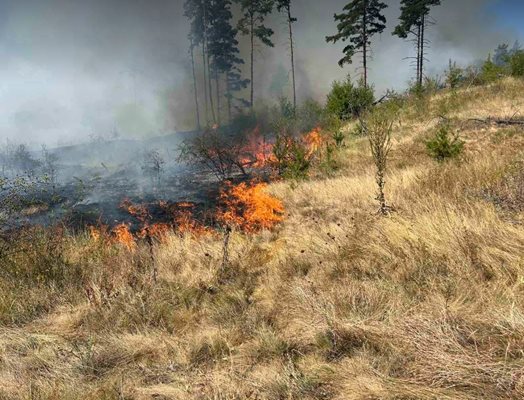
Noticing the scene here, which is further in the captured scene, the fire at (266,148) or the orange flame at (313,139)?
the orange flame at (313,139)

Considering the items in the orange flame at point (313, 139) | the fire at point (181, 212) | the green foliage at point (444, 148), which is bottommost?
the fire at point (181, 212)

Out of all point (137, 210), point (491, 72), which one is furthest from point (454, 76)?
point (137, 210)

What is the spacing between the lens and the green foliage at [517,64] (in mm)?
18391

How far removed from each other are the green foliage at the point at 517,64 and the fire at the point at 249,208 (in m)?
15.5

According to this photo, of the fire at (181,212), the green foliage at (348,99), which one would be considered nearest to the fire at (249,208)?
the fire at (181,212)

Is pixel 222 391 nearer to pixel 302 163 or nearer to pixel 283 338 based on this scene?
pixel 283 338

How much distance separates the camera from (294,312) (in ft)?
11.1

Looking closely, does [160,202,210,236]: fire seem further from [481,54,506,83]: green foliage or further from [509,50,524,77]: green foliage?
[509,50,524,77]: green foliage

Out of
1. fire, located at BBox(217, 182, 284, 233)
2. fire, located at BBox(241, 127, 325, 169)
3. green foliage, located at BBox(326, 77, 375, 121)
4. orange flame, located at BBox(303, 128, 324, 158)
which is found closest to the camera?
fire, located at BBox(217, 182, 284, 233)

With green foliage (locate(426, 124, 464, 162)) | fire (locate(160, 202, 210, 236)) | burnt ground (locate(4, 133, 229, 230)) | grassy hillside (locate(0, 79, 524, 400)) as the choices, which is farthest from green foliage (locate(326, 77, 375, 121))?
grassy hillside (locate(0, 79, 524, 400))

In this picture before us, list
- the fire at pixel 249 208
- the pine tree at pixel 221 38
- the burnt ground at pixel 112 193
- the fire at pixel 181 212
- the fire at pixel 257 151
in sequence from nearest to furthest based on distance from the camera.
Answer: the fire at pixel 249 208, the fire at pixel 181 212, the burnt ground at pixel 112 193, the fire at pixel 257 151, the pine tree at pixel 221 38

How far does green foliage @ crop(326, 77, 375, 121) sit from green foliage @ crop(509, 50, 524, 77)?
725 centimetres

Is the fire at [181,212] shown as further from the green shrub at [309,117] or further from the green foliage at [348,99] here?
the green shrub at [309,117]

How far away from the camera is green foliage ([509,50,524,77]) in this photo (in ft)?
60.3
